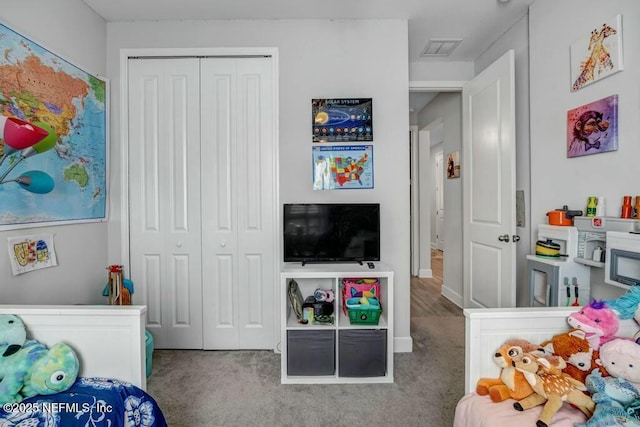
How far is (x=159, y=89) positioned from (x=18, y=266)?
60.8 inches

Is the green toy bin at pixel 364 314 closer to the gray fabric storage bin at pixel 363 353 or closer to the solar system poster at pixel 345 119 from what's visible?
the gray fabric storage bin at pixel 363 353

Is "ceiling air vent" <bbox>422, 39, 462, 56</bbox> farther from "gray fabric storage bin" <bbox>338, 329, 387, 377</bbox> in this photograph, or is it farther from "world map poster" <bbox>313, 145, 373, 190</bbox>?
"gray fabric storage bin" <bbox>338, 329, 387, 377</bbox>

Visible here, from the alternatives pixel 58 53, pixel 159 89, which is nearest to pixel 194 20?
pixel 159 89

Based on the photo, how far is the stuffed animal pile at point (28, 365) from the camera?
3.68ft

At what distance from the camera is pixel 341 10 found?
2.35 meters

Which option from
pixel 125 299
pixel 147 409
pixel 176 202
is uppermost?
pixel 176 202

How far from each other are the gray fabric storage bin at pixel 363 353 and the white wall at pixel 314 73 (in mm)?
982

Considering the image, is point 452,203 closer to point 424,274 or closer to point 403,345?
point 424,274

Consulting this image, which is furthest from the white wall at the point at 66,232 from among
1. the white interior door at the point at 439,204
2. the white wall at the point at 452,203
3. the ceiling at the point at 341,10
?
the white interior door at the point at 439,204

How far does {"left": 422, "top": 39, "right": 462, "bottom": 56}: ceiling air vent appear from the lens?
2.82 metres

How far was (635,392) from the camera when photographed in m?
1.03

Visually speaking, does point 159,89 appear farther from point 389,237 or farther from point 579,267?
point 579,267

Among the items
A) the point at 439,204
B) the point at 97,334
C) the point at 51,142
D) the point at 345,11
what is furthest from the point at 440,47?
the point at 439,204

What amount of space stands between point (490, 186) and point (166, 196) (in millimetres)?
2685
